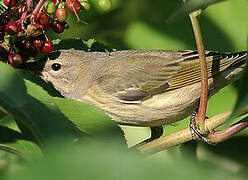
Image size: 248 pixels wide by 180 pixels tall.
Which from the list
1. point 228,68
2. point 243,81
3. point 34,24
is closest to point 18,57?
point 34,24

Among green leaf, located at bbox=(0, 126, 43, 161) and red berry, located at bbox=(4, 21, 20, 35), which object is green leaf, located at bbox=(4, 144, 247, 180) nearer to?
green leaf, located at bbox=(0, 126, 43, 161)

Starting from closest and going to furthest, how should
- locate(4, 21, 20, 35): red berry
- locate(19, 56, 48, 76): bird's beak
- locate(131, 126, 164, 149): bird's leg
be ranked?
1. locate(4, 21, 20, 35): red berry
2. locate(131, 126, 164, 149): bird's leg
3. locate(19, 56, 48, 76): bird's beak

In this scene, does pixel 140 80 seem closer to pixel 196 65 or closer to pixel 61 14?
pixel 196 65

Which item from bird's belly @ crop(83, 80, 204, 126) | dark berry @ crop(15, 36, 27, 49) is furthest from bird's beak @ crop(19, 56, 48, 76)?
dark berry @ crop(15, 36, 27, 49)

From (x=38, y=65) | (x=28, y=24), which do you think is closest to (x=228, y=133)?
(x=28, y=24)

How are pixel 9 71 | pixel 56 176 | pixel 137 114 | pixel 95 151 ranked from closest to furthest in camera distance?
pixel 56 176, pixel 95 151, pixel 9 71, pixel 137 114

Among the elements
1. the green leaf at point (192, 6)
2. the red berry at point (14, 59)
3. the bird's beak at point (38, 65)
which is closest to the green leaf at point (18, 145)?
the red berry at point (14, 59)

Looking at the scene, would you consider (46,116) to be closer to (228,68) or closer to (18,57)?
(18,57)
